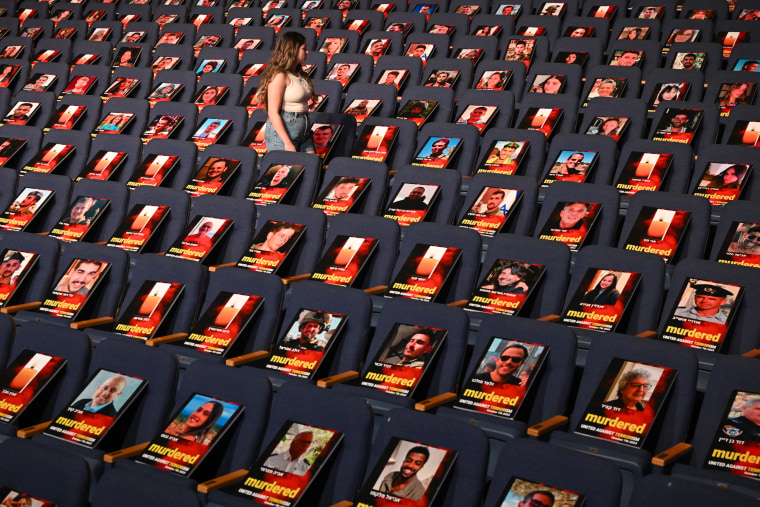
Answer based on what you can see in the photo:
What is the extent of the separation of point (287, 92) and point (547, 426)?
3.48 ft

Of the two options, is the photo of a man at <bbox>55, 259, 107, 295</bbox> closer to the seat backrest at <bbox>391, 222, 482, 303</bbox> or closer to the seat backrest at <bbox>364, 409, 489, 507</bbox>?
the seat backrest at <bbox>391, 222, 482, 303</bbox>

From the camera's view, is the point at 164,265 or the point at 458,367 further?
the point at 164,265

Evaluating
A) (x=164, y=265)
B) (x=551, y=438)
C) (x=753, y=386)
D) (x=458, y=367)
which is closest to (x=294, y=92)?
(x=164, y=265)

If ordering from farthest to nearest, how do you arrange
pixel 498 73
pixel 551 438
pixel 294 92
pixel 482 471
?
pixel 498 73, pixel 294 92, pixel 551 438, pixel 482 471

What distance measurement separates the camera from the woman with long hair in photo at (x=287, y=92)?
1.93 m

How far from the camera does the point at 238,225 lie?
1755mm

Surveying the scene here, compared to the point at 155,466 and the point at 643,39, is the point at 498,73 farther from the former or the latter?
the point at 155,466

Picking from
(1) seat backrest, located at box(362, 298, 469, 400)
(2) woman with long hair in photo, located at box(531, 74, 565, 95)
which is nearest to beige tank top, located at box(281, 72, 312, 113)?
(2) woman with long hair in photo, located at box(531, 74, 565, 95)

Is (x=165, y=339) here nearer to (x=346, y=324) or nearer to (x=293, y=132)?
(x=346, y=324)

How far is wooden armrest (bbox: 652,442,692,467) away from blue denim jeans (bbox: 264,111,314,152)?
1148mm

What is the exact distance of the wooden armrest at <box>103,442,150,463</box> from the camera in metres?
1.20

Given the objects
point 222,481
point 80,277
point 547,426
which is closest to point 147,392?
point 222,481

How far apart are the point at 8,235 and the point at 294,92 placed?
0.66 meters

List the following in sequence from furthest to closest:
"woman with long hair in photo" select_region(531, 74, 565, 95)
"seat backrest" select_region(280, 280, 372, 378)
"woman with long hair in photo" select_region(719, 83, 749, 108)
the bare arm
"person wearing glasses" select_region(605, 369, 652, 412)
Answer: "woman with long hair in photo" select_region(531, 74, 565, 95) → "woman with long hair in photo" select_region(719, 83, 749, 108) → the bare arm → "seat backrest" select_region(280, 280, 372, 378) → "person wearing glasses" select_region(605, 369, 652, 412)
